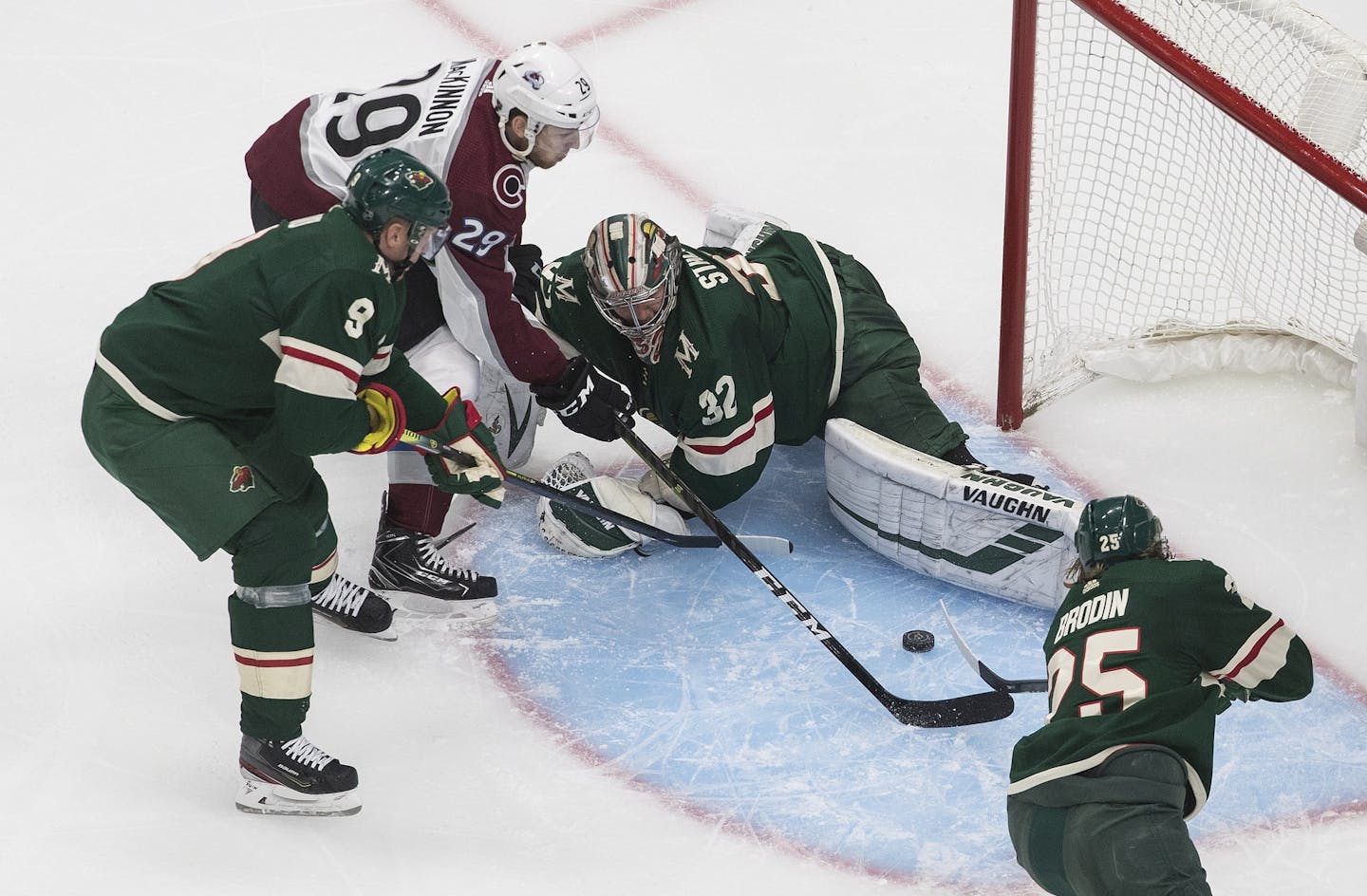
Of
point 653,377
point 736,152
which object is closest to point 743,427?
point 653,377

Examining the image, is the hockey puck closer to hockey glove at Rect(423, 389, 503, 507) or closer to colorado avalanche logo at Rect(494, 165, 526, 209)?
hockey glove at Rect(423, 389, 503, 507)

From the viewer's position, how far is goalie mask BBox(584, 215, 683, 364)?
3367 millimetres

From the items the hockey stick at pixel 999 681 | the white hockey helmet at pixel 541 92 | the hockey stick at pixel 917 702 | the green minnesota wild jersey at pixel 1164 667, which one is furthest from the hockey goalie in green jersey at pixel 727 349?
the green minnesota wild jersey at pixel 1164 667

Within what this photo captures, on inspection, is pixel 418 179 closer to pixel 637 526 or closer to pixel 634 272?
pixel 634 272

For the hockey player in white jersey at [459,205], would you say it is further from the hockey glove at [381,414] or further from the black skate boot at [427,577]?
the hockey glove at [381,414]

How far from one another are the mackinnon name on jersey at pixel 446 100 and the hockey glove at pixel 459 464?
22.2 inches

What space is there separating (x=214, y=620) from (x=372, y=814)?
65 cm

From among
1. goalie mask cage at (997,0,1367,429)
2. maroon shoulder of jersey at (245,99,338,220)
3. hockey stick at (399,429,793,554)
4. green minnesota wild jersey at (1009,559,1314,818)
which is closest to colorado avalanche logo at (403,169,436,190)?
hockey stick at (399,429,793,554)

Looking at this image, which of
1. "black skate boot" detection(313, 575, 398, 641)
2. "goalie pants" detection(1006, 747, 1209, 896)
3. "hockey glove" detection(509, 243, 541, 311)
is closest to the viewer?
"goalie pants" detection(1006, 747, 1209, 896)

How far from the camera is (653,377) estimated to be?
11.8 feet

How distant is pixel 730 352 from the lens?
3.49 meters

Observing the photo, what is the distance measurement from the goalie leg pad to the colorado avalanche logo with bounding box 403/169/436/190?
1.07m

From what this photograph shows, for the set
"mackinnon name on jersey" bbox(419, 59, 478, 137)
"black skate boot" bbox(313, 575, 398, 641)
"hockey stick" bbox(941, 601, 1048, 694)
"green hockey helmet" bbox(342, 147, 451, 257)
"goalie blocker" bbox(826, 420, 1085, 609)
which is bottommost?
"black skate boot" bbox(313, 575, 398, 641)

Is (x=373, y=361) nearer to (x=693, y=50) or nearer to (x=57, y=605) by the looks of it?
(x=57, y=605)
